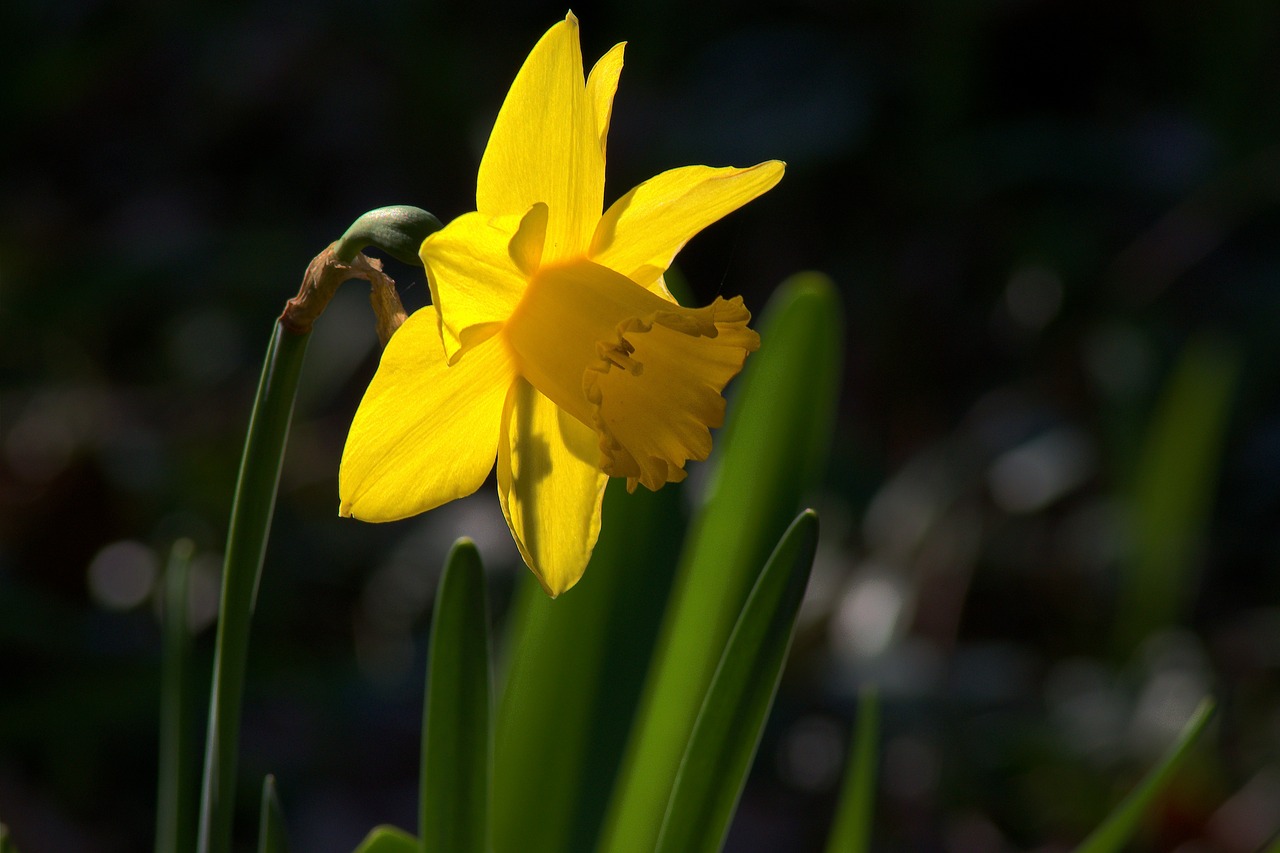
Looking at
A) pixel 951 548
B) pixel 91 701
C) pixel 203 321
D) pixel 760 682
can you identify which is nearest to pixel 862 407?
pixel 951 548

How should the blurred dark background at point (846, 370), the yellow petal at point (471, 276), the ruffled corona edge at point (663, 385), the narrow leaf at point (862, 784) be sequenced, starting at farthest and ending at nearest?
the blurred dark background at point (846, 370) < the narrow leaf at point (862, 784) < the ruffled corona edge at point (663, 385) < the yellow petal at point (471, 276)

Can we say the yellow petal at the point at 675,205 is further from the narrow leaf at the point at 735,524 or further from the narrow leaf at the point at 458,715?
the narrow leaf at the point at 735,524

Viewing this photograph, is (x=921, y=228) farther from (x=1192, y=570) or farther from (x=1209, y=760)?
(x=1209, y=760)

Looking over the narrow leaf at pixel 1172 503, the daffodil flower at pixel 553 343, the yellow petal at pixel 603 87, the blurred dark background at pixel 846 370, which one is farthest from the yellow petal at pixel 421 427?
the narrow leaf at pixel 1172 503

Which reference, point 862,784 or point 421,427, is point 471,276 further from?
point 862,784

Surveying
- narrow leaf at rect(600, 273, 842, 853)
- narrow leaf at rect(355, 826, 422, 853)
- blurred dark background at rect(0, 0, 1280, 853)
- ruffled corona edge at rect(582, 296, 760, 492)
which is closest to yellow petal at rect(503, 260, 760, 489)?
ruffled corona edge at rect(582, 296, 760, 492)
